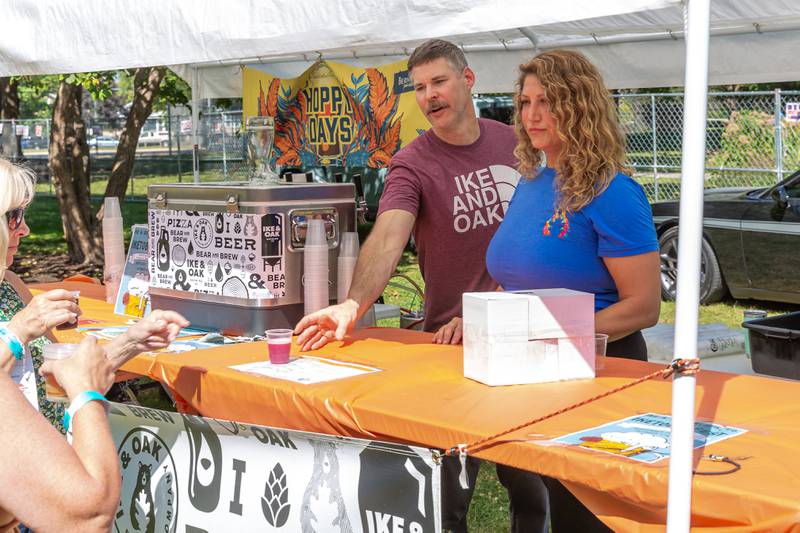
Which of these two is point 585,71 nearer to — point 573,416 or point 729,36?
point 573,416

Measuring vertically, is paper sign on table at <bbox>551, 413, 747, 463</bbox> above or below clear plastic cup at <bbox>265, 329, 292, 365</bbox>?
below

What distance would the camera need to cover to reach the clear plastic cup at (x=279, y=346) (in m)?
2.63

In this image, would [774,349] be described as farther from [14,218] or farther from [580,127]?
[14,218]

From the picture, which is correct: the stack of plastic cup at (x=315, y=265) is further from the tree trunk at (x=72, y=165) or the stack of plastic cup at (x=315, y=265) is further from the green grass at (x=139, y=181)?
the green grass at (x=139, y=181)

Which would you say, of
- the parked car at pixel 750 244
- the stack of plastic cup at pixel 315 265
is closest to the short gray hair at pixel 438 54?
the stack of plastic cup at pixel 315 265

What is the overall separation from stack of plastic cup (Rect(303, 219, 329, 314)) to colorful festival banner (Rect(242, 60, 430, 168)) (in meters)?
3.53

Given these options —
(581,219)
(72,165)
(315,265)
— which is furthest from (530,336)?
(72,165)

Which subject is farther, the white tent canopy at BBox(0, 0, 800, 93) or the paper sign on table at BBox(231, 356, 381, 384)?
the paper sign on table at BBox(231, 356, 381, 384)

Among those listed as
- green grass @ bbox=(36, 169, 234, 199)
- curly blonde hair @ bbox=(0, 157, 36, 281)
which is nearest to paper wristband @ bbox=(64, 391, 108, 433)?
curly blonde hair @ bbox=(0, 157, 36, 281)

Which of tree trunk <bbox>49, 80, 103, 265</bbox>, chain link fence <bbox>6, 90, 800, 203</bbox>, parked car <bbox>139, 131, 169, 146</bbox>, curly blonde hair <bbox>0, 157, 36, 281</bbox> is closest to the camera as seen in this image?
curly blonde hair <bbox>0, 157, 36, 281</bbox>

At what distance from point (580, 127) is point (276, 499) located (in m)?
1.27

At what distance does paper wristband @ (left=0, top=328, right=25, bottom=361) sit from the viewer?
2273 millimetres

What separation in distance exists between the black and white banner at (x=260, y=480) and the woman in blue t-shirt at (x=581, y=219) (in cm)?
54

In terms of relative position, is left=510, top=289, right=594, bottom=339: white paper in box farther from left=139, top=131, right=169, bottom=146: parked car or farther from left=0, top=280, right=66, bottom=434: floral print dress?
left=139, top=131, right=169, bottom=146: parked car
